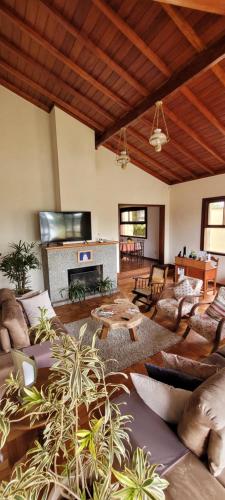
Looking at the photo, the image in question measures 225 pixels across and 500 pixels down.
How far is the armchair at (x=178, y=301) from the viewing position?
353cm

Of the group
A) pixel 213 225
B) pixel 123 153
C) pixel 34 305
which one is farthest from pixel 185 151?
pixel 34 305

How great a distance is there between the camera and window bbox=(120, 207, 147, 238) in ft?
29.7

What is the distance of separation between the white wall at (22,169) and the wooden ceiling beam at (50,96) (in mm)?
625

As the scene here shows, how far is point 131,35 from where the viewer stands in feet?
9.29

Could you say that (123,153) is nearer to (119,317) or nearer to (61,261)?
(119,317)

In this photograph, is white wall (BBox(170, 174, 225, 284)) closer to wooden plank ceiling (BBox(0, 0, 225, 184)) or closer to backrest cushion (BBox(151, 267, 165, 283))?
wooden plank ceiling (BBox(0, 0, 225, 184))

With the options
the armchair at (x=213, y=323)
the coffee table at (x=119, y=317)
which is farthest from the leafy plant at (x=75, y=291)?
the armchair at (x=213, y=323)

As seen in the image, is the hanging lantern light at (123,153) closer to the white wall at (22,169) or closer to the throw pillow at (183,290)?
the white wall at (22,169)

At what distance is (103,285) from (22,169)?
10.8 ft

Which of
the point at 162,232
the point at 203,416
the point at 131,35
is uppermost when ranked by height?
the point at 131,35

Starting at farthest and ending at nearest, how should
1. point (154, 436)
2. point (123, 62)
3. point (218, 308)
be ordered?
point (123, 62) < point (218, 308) < point (154, 436)

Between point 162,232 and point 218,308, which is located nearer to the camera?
point 218,308

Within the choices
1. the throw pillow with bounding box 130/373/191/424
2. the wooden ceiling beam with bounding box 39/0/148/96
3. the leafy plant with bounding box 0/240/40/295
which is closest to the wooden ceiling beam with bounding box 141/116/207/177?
the wooden ceiling beam with bounding box 39/0/148/96

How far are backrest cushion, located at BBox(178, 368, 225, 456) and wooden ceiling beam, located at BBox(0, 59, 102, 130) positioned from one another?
535 cm
